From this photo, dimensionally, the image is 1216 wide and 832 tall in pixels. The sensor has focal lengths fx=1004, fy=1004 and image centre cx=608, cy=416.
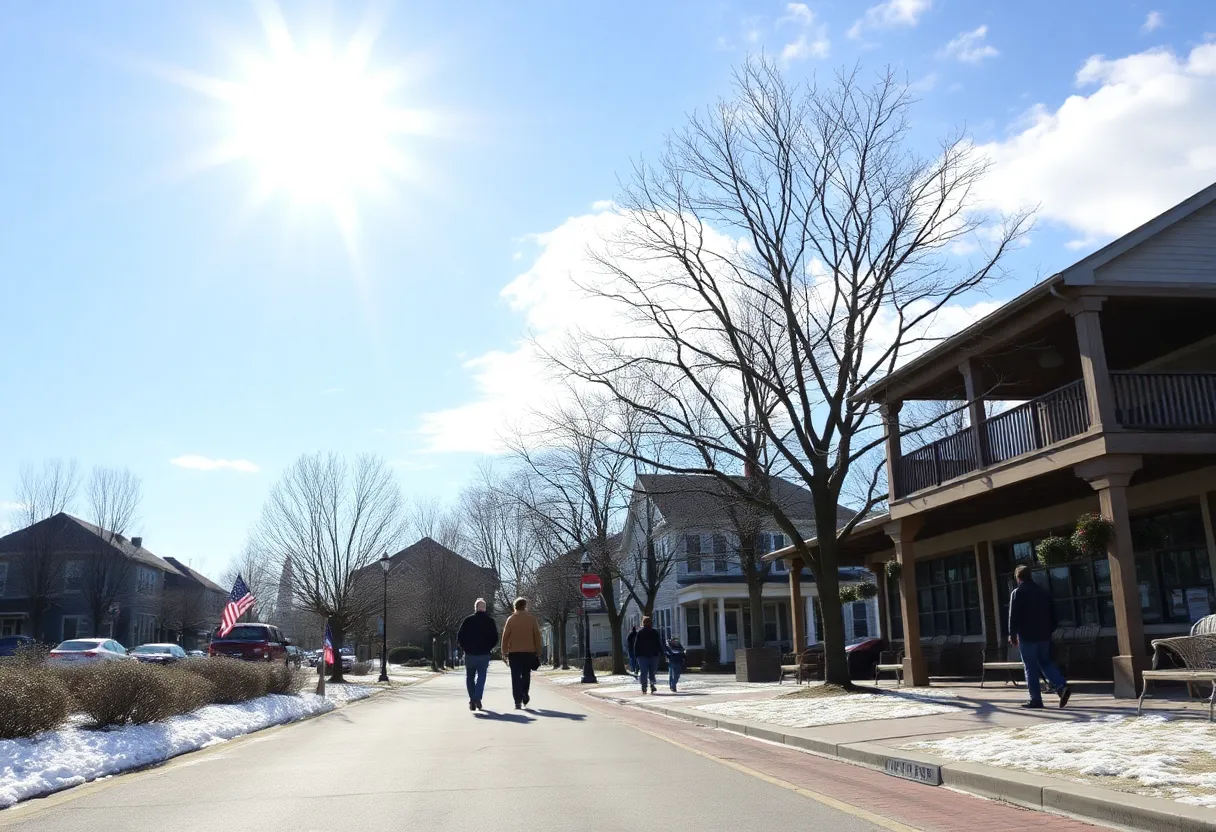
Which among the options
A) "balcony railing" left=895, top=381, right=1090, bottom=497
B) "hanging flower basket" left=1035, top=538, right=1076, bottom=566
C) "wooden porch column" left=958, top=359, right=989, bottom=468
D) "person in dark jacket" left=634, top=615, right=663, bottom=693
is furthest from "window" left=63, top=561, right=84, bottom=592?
"hanging flower basket" left=1035, top=538, right=1076, bottom=566

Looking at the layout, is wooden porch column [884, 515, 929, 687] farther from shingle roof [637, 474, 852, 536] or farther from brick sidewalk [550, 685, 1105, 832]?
brick sidewalk [550, 685, 1105, 832]

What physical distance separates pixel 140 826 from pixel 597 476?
32148mm

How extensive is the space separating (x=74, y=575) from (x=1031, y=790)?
56211 mm

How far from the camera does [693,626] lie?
48906 millimetres

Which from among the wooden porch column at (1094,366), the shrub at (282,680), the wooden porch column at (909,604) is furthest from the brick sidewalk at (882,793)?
the shrub at (282,680)

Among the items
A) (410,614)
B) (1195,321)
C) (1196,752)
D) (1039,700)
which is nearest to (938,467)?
(1195,321)

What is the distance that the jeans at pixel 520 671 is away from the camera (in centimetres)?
1661

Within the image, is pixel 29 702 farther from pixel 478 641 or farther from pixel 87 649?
pixel 87 649

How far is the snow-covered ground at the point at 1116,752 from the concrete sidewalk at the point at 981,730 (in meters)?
0.21

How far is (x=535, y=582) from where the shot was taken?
186ft

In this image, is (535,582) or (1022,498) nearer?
(1022,498)

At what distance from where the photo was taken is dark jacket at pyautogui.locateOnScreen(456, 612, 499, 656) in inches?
635

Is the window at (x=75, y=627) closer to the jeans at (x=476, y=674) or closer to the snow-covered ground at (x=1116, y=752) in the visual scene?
the jeans at (x=476, y=674)

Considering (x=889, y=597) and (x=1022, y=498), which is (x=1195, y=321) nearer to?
(x=1022, y=498)
